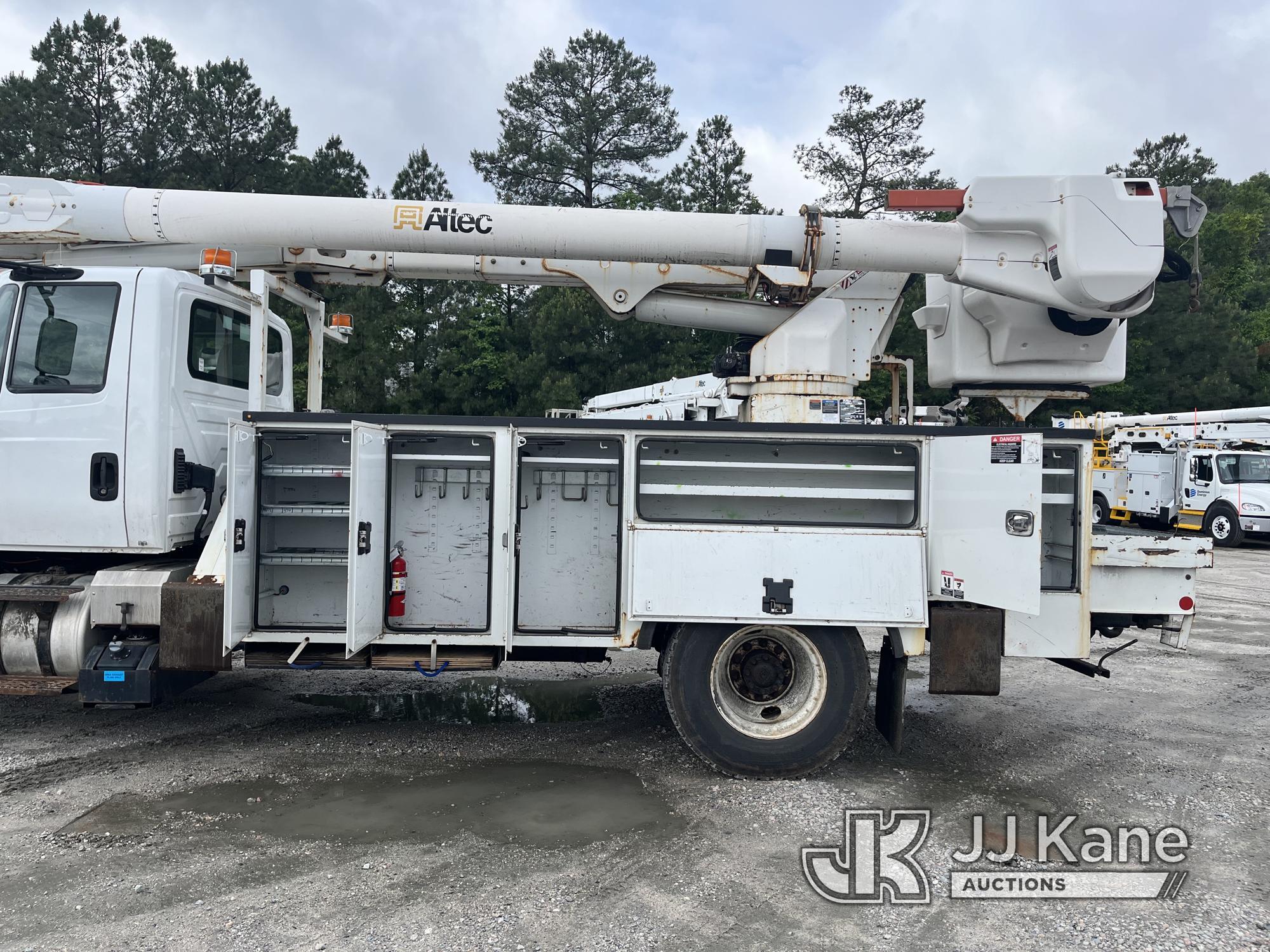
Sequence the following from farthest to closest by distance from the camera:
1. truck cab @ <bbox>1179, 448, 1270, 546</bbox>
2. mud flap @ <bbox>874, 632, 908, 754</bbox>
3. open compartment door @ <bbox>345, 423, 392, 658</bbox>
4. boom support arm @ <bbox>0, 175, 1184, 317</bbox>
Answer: truck cab @ <bbox>1179, 448, 1270, 546</bbox>
boom support arm @ <bbox>0, 175, 1184, 317</bbox>
mud flap @ <bbox>874, 632, 908, 754</bbox>
open compartment door @ <bbox>345, 423, 392, 658</bbox>

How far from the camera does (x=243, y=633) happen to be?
15.7 feet

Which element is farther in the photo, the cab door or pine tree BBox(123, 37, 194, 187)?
pine tree BBox(123, 37, 194, 187)

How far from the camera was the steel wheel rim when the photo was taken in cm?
495

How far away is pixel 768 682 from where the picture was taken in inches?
199

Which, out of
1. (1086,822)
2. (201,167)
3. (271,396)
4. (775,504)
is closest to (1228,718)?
(1086,822)

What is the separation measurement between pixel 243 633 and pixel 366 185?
26.9m

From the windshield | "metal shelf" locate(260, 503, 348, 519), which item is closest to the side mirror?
"metal shelf" locate(260, 503, 348, 519)

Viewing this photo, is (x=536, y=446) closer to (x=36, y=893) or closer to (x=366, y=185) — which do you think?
(x=36, y=893)

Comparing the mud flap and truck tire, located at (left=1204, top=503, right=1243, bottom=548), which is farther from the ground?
truck tire, located at (left=1204, top=503, right=1243, bottom=548)

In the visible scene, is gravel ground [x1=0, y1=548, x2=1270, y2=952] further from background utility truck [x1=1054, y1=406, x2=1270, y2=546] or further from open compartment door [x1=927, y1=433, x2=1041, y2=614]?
background utility truck [x1=1054, y1=406, x2=1270, y2=546]

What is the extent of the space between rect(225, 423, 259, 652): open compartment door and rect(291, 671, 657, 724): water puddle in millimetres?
1679

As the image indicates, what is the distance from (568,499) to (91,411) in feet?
9.35

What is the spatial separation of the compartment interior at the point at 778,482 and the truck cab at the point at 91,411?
2879 millimetres

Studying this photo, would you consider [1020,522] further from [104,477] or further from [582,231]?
[104,477]
